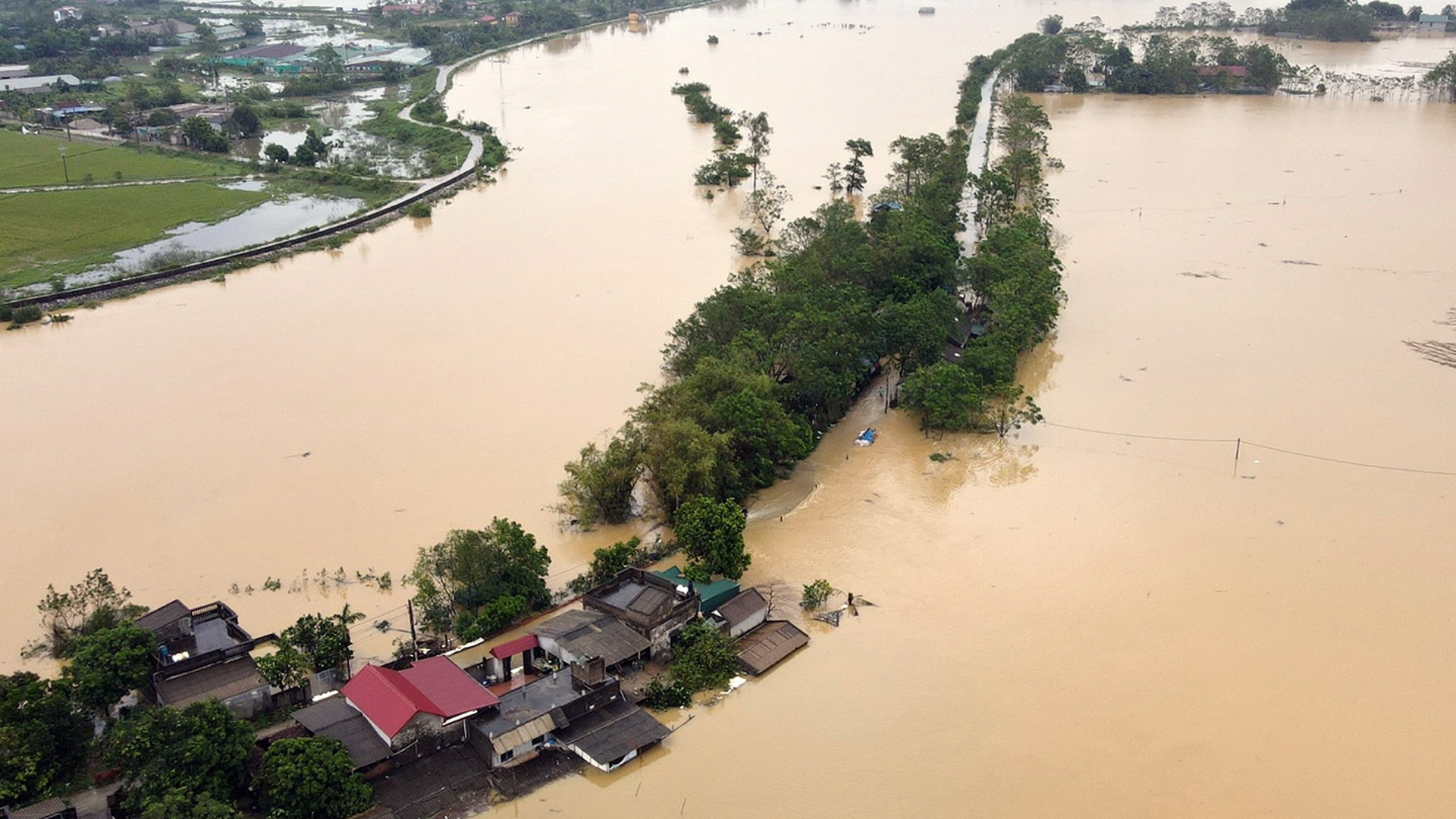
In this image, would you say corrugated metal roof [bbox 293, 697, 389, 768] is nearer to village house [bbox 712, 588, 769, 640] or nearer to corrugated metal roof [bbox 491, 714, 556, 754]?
corrugated metal roof [bbox 491, 714, 556, 754]

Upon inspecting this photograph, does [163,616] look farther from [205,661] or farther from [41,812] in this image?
[41,812]

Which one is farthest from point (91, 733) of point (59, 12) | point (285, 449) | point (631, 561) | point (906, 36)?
point (59, 12)

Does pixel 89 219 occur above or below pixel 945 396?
above

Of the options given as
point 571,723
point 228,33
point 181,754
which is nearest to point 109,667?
point 181,754

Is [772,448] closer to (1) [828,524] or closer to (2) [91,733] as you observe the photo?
(1) [828,524]

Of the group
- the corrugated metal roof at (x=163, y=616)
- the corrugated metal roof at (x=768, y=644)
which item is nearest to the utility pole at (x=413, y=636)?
the corrugated metal roof at (x=163, y=616)

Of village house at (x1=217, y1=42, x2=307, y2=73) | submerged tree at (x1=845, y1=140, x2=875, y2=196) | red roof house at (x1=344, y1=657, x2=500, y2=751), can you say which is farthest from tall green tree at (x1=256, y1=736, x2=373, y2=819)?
village house at (x1=217, y1=42, x2=307, y2=73)

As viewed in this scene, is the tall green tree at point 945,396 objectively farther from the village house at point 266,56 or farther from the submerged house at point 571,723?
the village house at point 266,56
